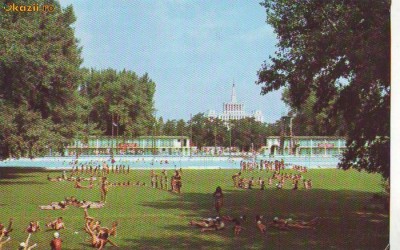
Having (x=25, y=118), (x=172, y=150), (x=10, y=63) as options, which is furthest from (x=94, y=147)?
(x=10, y=63)

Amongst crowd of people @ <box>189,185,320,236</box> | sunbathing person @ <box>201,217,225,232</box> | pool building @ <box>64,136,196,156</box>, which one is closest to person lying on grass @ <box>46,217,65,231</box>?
crowd of people @ <box>189,185,320,236</box>

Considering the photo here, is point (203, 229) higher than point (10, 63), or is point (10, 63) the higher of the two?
point (10, 63)

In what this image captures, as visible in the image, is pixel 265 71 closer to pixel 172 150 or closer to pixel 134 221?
pixel 134 221

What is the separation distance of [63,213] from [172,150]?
180 feet

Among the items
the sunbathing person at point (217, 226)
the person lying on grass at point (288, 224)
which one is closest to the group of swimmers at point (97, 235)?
the sunbathing person at point (217, 226)

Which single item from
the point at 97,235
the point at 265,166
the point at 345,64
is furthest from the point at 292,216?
the point at 265,166

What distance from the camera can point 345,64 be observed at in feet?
53.9

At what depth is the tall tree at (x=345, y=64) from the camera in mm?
13097

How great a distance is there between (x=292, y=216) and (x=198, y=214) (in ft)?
10.6

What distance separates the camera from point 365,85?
13211 mm

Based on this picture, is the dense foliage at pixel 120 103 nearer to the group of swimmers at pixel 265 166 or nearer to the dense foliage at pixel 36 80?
the group of swimmers at pixel 265 166

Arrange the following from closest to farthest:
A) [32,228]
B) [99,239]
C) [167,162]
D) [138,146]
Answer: [99,239]
[32,228]
[167,162]
[138,146]

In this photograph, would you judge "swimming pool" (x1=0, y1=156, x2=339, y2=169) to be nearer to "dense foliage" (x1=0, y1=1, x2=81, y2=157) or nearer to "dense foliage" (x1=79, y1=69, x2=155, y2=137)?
"dense foliage" (x1=79, y1=69, x2=155, y2=137)

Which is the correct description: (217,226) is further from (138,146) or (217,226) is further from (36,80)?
(138,146)
